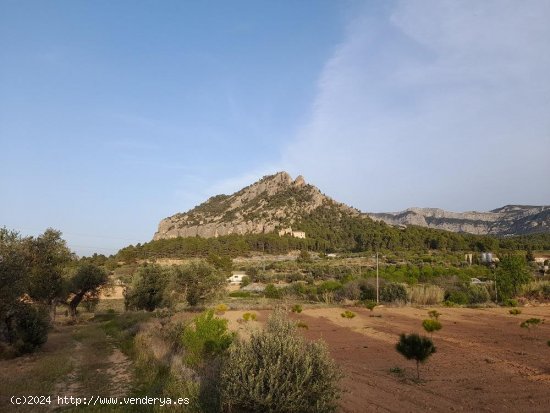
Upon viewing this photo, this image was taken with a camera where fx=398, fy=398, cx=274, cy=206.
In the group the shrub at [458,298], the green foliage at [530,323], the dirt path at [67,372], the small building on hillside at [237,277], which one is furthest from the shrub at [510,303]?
the small building on hillside at [237,277]

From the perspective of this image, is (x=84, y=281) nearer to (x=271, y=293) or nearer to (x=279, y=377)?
(x=271, y=293)

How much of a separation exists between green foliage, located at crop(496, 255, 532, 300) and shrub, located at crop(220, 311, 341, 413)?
36706 millimetres

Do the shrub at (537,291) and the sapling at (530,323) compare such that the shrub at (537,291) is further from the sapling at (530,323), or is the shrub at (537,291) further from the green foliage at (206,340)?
the green foliage at (206,340)

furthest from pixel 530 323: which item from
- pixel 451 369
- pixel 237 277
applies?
pixel 237 277

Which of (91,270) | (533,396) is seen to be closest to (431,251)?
(91,270)

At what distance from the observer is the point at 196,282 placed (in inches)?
1289

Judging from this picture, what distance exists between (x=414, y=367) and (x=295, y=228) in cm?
9061

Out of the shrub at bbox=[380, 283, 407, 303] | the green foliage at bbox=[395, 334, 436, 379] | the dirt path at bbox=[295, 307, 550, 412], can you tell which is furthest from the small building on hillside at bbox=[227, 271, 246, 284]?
the green foliage at bbox=[395, 334, 436, 379]

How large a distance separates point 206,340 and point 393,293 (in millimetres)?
29807

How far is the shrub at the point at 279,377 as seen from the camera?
6.09 m

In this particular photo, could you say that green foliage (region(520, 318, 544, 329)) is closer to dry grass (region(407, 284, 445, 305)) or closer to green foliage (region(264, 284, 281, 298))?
dry grass (region(407, 284, 445, 305))

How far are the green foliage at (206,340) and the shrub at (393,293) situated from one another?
28523 millimetres

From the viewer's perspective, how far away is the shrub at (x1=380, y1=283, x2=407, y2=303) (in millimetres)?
37672

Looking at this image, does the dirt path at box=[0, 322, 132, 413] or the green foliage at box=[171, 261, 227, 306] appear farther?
the green foliage at box=[171, 261, 227, 306]
